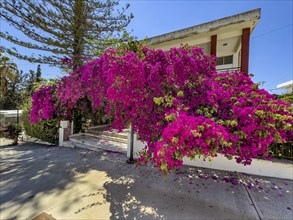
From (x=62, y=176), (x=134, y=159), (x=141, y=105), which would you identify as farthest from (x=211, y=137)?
(x=62, y=176)

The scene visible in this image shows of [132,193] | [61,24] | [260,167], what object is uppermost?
[61,24]

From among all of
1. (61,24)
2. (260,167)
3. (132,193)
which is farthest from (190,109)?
(61,24)

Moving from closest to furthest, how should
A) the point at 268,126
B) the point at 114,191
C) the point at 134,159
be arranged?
the point at 268,126
the point at 114,191
the point at 134,159

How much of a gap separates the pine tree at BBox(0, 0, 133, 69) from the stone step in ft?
11.9

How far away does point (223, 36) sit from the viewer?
7238 millimetres

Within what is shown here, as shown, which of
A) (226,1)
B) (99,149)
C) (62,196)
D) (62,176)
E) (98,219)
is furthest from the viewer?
(226,1)

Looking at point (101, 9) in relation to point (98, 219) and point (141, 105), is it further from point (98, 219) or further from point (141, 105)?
point (98, 219)

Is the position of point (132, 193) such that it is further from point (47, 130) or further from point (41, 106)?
point (47, 130)

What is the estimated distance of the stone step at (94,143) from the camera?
5.96 m

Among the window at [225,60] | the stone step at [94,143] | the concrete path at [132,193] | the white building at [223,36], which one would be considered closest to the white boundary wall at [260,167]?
the concrete path at [132,193]

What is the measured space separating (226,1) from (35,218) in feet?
35.5

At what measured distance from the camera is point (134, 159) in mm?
5016

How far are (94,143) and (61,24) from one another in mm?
6797

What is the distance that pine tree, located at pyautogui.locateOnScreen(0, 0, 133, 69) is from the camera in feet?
25.2
